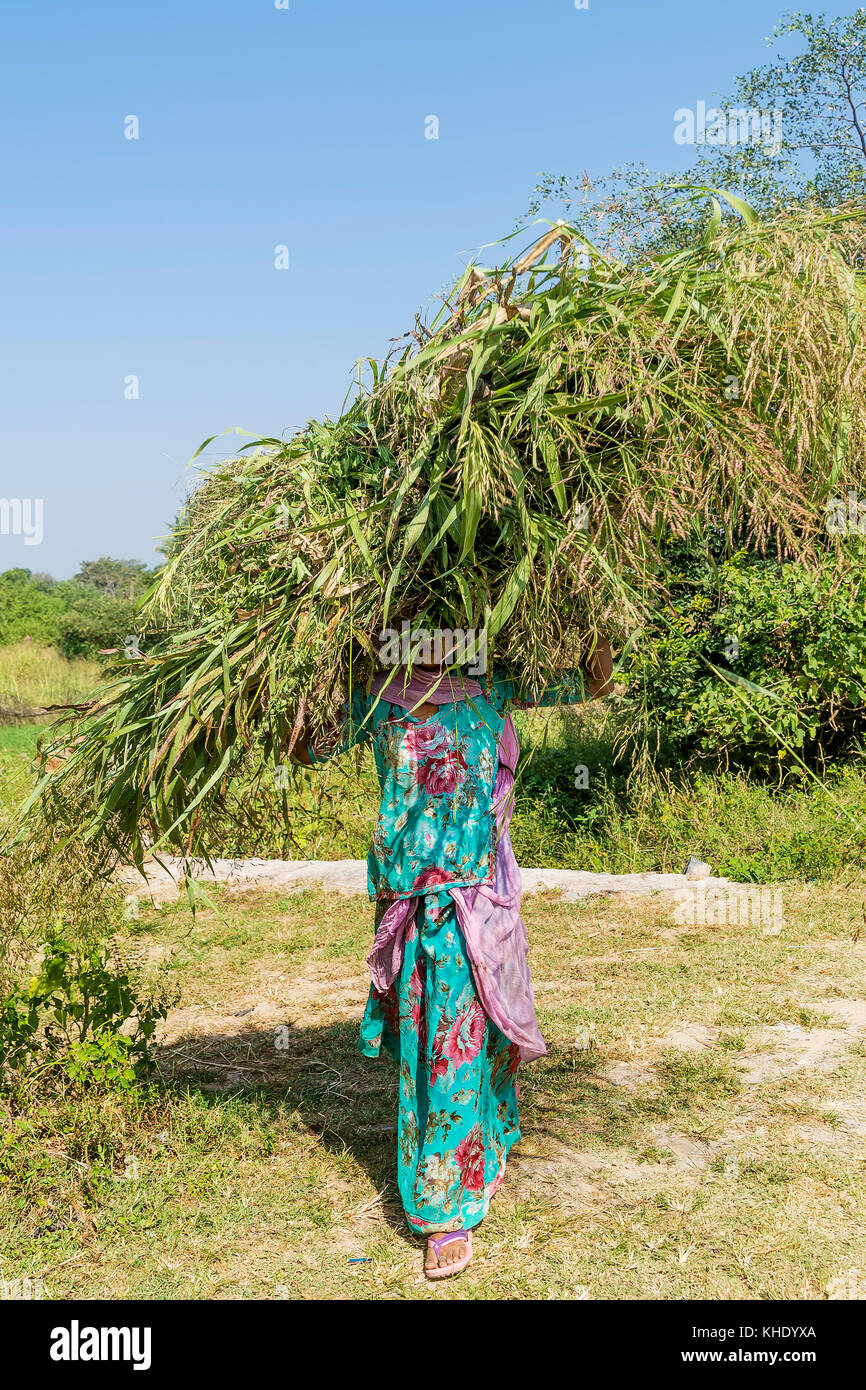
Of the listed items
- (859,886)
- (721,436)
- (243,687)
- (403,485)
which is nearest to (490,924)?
(243,687)

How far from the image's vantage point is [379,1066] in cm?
378

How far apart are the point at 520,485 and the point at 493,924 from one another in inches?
41.7

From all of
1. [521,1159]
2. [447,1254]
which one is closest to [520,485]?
[447,1254]

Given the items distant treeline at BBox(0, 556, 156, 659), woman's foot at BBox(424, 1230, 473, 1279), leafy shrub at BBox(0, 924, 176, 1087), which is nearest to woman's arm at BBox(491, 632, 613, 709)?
woman's foot at BBox(424, 1230, 473, 1279)

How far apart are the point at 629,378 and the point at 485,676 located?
0.76m

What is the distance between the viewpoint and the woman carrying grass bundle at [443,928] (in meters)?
2.57

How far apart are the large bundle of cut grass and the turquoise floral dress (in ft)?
0.66

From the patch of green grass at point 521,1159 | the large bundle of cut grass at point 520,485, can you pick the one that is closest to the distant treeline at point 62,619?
the patch of green grass at point 521,1159

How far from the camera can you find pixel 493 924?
→ 2641 millimetres

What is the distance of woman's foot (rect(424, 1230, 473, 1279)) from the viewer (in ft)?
8.21

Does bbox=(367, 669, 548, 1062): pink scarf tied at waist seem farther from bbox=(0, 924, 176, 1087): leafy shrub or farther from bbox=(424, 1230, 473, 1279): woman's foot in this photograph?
bbox=(0, 924, 176, 1087): leafy shrub

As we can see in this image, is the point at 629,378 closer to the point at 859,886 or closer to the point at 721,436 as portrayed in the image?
the point at 721,436

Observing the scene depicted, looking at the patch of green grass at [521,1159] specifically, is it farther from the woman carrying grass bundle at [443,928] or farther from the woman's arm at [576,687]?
the woman's arm at [576,687]

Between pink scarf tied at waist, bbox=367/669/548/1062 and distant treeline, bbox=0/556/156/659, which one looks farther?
distant treeline, bbox=0/556/156/659
